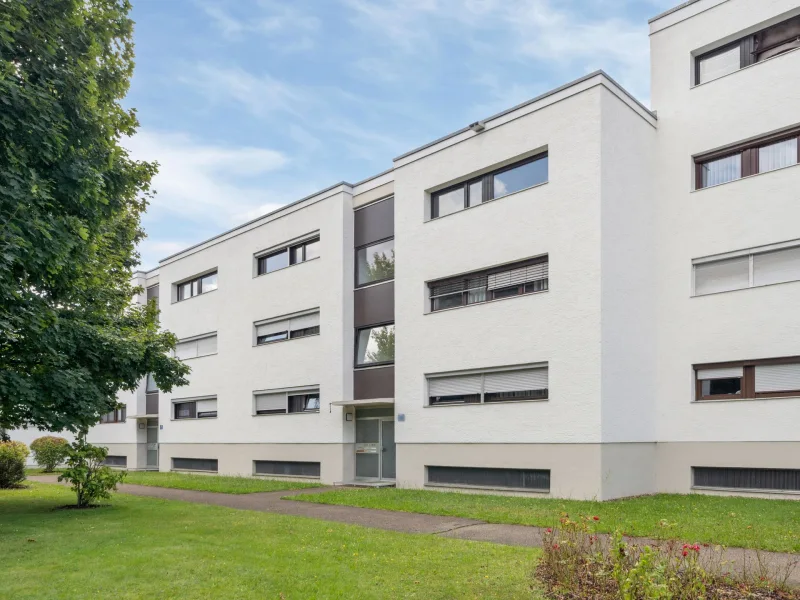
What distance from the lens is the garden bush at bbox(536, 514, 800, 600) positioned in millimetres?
5863

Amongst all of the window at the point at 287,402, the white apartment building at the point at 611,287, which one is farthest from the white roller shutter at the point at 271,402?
the white apartment building at the point at 611,287

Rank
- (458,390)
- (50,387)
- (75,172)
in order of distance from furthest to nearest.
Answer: (458,390) → (50,387) → (75,172)

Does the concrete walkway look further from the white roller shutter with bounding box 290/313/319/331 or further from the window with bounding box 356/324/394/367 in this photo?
the white roller shutter with bounding box 290/313/319/331

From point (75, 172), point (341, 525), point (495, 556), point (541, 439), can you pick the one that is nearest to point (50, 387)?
point (75, 172)

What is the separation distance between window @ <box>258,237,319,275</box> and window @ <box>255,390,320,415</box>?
4.42 metres

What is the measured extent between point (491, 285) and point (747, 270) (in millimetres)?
5680

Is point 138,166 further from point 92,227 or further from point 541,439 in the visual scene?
point 541,439

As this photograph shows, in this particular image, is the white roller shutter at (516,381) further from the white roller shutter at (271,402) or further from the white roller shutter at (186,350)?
the white roller shutter at (186,350)

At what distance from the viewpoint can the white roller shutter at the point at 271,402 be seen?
23141mm

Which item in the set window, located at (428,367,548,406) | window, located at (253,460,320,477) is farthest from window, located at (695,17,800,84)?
window, located at (253,460,320,477)

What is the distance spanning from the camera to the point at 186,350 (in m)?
28.4

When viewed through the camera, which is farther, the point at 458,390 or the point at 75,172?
the point at 458,390

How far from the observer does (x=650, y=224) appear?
16250 millimetres

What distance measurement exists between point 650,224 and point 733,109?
3.03 metres
